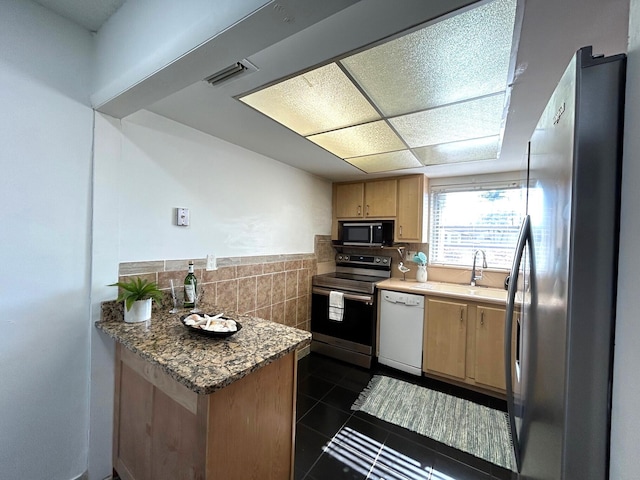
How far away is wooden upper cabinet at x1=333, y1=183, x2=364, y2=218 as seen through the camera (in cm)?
331

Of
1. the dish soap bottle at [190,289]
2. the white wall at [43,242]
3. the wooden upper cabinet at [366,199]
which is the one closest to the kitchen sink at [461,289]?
the wooden upper cabinet at [366,199]

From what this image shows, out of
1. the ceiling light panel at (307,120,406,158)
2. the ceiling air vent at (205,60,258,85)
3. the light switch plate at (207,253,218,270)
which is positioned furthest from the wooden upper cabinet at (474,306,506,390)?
the ceiling air vent at (205,60,258,85)

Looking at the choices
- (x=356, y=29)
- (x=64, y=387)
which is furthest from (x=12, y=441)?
(x=356, y=29)

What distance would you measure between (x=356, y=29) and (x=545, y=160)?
2.54 ft

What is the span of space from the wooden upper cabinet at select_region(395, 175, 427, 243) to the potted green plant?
2491 mm

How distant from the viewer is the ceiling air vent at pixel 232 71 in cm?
116

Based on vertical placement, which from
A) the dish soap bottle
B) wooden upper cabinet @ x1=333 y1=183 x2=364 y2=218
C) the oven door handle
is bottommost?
the oven door handle

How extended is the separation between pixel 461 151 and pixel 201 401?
2.47 metres

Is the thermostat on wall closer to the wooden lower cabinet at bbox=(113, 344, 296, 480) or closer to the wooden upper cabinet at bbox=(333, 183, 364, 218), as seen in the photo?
the wooden lower cabinet at bbox=(113, 344, 296, 480)

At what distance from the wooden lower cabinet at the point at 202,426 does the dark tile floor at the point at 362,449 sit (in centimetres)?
40

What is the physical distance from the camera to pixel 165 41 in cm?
97

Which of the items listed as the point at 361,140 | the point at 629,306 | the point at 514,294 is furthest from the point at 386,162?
the point at 629,306

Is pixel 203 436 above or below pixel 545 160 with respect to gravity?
below

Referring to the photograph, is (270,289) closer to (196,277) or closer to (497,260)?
(196,277)
